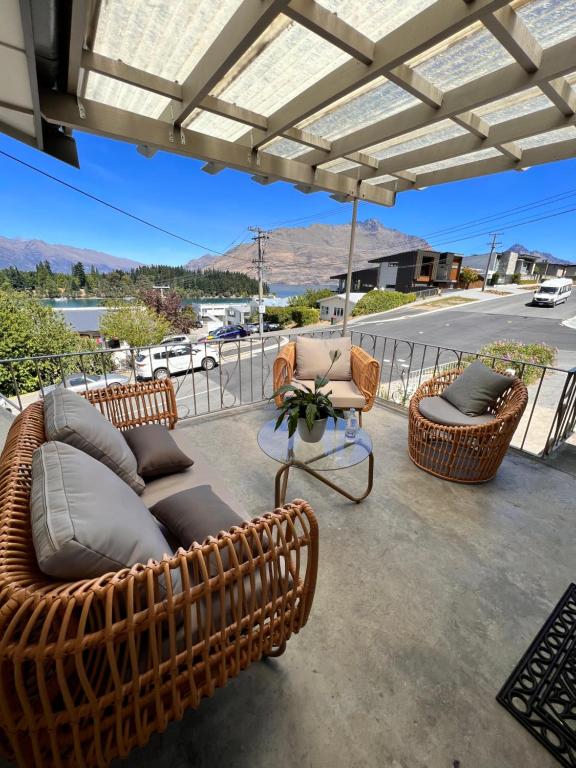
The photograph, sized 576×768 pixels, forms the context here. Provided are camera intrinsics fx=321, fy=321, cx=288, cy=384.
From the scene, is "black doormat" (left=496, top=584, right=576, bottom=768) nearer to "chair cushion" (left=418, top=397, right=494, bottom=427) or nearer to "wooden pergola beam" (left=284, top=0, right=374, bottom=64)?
"chair cushion" (left=418, top=397, right=494, bottom=427)

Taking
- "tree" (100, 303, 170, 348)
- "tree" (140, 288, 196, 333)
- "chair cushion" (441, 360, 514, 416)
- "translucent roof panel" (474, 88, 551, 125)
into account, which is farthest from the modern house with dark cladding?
"chair cushion" (441, 360, 514, 416)

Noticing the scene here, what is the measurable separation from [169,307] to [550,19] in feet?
83.0

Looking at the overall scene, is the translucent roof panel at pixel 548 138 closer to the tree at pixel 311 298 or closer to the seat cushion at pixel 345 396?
the seat cushion at pixel 345 396

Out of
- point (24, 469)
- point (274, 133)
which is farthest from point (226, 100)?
point (24, 469)

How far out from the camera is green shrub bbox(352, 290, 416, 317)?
74.8ft

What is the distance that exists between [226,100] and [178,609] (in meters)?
2.99

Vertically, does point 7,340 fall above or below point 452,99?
below

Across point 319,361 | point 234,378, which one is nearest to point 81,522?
point 319,361

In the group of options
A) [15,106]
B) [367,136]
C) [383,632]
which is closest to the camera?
[383,632]

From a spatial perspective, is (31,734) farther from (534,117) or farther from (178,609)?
(534,117)

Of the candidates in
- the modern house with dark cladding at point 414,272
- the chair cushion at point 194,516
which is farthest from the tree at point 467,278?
the chair cushion at point 194,516

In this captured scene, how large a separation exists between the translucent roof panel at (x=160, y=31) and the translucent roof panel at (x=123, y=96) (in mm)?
269

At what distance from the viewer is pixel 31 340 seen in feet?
35.8

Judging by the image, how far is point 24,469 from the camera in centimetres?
110
